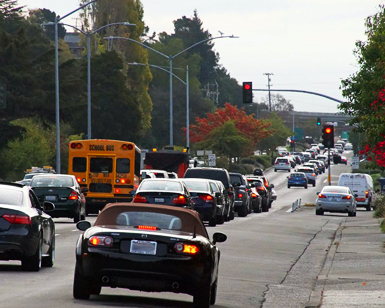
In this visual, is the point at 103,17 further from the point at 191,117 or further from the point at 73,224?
the point at 73,224

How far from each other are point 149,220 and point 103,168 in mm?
28318

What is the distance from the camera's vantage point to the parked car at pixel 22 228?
1588 centimetres

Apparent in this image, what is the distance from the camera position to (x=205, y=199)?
3391 cm

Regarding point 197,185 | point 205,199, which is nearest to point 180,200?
point 205,199

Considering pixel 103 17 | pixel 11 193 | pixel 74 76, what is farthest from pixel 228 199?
pixel 103 17

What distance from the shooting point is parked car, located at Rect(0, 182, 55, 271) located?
15.9 m

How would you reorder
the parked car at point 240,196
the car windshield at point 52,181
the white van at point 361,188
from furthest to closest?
the white van at point 361,188, the parked car at point 240,196, the car windshield at point 52,181

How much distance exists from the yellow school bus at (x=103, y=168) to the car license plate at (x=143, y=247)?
28.7 meters

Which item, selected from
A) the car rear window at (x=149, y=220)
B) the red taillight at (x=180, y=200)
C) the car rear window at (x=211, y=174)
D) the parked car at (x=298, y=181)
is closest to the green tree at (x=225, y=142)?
the parked car at (x=298, y=181)

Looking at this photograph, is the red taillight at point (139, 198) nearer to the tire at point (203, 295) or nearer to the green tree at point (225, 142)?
the tire at point (203, 295)

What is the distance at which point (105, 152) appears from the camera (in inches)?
1610

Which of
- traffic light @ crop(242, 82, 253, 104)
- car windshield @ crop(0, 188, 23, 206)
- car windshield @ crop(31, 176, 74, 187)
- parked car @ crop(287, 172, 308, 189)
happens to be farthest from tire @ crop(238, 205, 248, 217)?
parked car @ crop(287, 172, 308, 189)

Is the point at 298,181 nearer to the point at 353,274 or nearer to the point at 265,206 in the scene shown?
the point at 265,206

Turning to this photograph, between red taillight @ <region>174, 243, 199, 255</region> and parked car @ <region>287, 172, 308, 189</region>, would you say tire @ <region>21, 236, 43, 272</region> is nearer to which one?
red taillight @ <region>174, 243, 199, 255</region>
